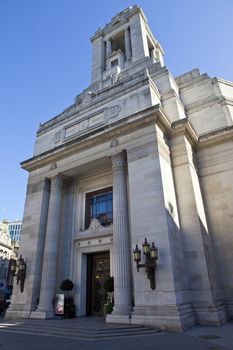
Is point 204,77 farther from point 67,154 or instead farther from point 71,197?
point 71,197

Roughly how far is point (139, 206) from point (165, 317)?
16.9 feet

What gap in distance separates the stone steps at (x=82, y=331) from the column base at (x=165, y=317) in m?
0.41

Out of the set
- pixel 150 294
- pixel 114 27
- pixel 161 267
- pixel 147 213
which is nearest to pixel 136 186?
pixel 147 213

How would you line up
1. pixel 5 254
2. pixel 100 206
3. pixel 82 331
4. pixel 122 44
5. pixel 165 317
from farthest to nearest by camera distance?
pixel 5 254 < pixel 122 44 < pixel 100 206 < pixel 165 317 < pixel 82 331

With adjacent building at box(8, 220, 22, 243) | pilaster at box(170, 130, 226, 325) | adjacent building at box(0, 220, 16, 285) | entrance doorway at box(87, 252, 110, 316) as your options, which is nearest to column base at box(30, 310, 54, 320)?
entrance doorway at box(87, 252, 110, 316)

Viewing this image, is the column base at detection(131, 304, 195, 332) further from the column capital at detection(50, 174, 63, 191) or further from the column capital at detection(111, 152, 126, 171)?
the column capital at detection(50, 174, 63, 191)

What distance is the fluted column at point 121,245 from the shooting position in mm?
11898

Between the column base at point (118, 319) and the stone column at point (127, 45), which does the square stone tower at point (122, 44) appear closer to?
the stone column at point (127, 45)

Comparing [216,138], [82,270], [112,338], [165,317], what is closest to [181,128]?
[216,138]

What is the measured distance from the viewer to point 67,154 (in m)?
18.0

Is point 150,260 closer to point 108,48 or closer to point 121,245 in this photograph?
point 121,245

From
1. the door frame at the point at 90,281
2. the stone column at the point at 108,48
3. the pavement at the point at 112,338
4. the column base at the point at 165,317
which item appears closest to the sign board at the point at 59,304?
the door frame at the point at 90,281

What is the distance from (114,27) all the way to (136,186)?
88.0 feet

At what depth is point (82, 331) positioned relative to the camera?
32.4 feet
